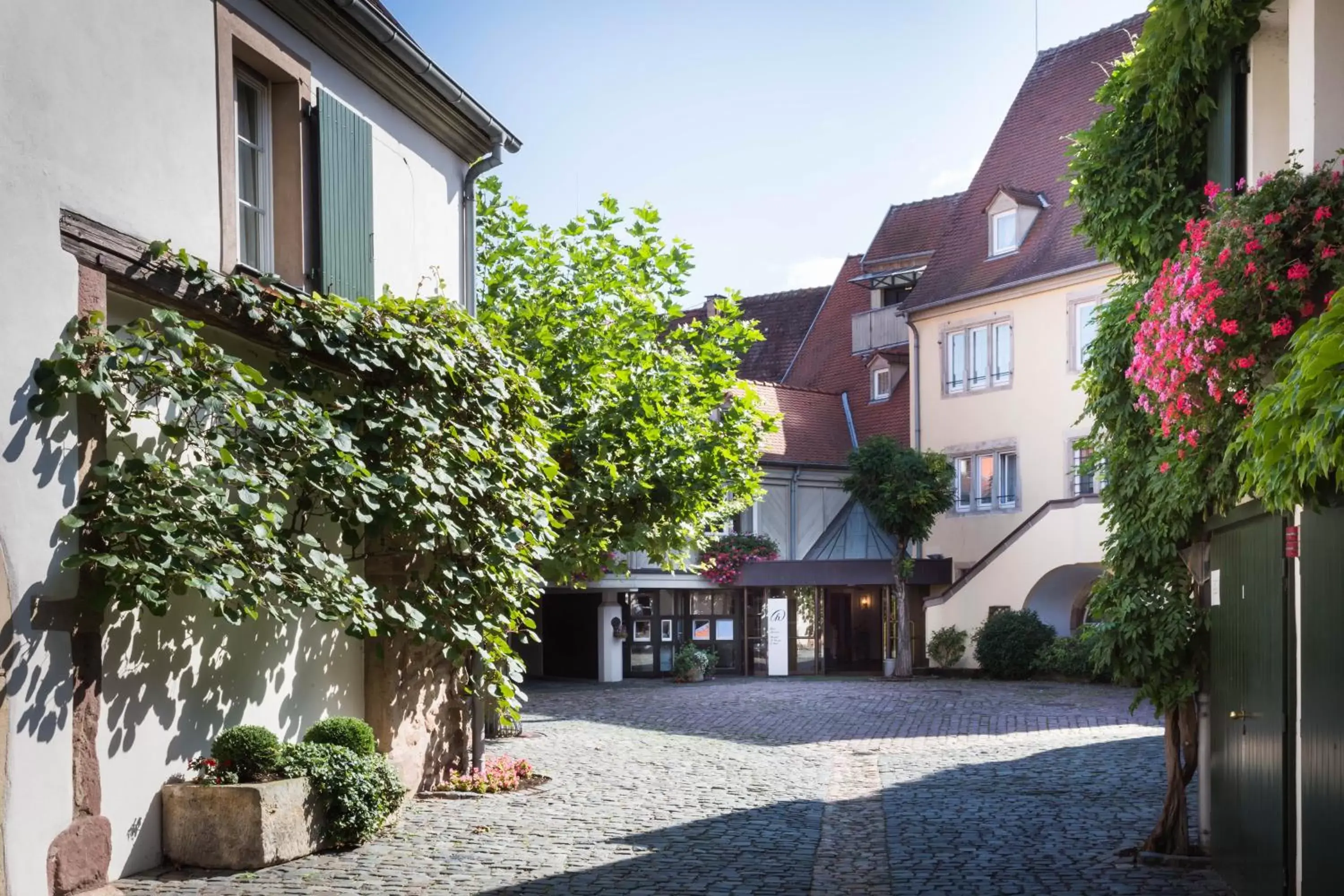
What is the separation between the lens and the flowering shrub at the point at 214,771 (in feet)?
29.3

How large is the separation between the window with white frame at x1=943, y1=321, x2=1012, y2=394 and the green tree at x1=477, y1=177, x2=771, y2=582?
1502 cm

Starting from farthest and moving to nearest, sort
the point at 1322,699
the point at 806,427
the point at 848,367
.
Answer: the point at 848,367 < the point at 806,427 < the point at 1322,699

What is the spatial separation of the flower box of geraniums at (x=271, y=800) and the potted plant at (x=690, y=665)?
807 inches

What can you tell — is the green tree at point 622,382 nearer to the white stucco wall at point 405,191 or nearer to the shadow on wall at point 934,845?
the white stucco wall at point 405,191

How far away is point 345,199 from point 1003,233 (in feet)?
79.7

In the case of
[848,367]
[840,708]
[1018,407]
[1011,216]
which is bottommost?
[840,708]

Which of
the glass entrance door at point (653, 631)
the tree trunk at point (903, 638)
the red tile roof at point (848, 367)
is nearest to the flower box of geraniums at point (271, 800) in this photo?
the tree trunk at point (903, 638)

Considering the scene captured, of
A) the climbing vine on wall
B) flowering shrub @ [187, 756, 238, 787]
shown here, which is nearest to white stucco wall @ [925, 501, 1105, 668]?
the climbing vine on wall

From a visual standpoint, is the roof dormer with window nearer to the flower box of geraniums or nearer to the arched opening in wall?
the arched opening in wall

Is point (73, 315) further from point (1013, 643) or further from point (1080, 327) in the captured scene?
point (1080, 327)

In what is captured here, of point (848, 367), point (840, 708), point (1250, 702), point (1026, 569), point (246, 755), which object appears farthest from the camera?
point (848, 367)

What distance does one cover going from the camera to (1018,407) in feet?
103

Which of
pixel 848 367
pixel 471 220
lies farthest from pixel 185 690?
pixel 848 367

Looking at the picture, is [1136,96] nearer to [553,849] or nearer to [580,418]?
[553,849]
